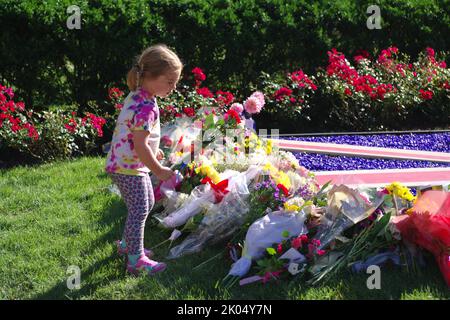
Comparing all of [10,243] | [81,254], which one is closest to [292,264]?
[81,254]

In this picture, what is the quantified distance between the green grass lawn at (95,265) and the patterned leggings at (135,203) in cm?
18

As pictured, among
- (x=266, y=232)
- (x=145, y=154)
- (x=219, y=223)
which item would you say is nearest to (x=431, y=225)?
(x=266, y=232)

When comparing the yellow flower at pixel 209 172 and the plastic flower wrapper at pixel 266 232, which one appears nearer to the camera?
the plastic flower wrapper at pixel 266 232

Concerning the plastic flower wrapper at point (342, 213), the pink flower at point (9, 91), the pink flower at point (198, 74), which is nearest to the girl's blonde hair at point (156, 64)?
the plastic flower wrapper at point (342, 213)

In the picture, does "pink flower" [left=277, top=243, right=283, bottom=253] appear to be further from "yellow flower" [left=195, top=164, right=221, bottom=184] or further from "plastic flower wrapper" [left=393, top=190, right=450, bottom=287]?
"yellow flower" [left=195, top=164, right=221, bottom=184]

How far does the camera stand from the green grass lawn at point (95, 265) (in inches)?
126

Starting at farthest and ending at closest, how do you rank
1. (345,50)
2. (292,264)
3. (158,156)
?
(345,50)
(158,156)
(292,264)

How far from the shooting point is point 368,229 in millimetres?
3436

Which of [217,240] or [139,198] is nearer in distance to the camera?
[139,198]

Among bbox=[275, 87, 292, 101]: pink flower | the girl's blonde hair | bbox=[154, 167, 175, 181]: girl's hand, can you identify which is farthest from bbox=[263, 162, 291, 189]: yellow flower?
bbox=[275, 87, 292, 101]: pink flower

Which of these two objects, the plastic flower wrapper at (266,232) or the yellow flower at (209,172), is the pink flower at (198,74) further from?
the plastic flower wrapper at (266,232)
